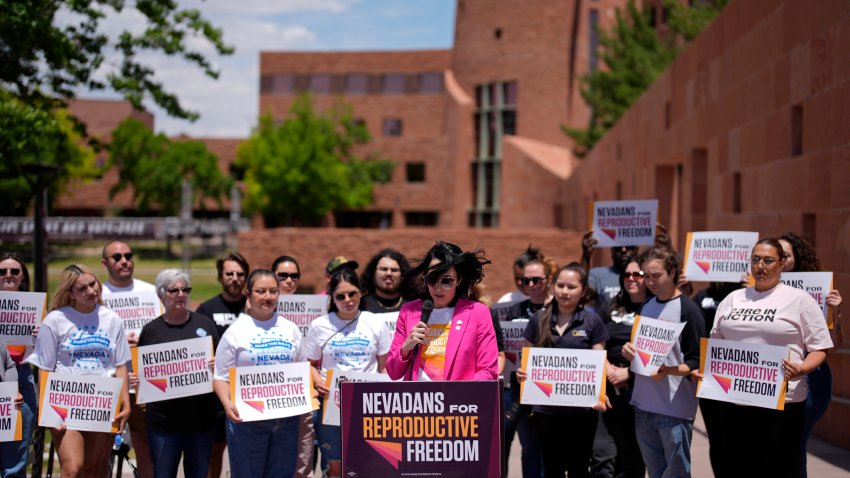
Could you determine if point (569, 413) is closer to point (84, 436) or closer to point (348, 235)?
point (84, 436)

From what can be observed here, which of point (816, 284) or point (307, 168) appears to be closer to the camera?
point (816, 284)

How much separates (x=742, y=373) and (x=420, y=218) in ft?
188

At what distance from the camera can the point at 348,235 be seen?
2612 centimetres

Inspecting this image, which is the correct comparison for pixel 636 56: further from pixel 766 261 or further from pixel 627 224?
pixel 766 261

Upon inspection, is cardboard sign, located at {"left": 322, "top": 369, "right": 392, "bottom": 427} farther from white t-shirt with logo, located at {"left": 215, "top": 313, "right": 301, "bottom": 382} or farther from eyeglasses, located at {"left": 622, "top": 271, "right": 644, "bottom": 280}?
eyeglasses, located at {"left": 622, "top": 271, "right": 644, "bottom": 280}

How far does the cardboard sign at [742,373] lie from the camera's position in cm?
583

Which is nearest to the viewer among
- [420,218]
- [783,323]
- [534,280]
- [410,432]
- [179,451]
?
[410,432]

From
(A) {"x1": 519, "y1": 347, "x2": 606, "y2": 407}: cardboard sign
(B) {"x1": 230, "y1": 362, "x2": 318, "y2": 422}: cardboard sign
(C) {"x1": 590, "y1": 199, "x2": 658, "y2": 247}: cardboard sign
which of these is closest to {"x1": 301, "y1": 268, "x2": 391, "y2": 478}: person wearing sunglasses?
(B) {"x1": 230, "y1": 362, "x2": 318, "y2": 422}: cardboard sign

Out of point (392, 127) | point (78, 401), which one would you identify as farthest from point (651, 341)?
point (392, 127)

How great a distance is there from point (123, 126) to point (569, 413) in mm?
56851

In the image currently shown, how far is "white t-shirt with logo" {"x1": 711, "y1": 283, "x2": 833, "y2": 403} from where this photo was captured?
580 centimetres

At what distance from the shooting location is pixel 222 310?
7.55 meters

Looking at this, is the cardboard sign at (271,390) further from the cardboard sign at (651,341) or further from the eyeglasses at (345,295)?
the cardboard sign at (651,341)

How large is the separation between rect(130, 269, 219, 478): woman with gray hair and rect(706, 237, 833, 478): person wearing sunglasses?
3.55m
